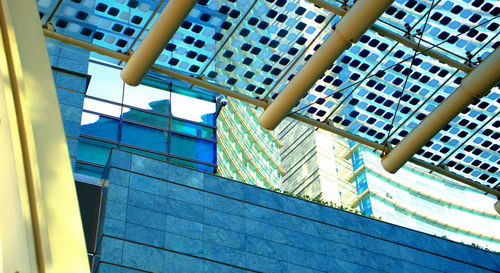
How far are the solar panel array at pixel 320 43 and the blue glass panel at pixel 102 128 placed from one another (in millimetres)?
5939

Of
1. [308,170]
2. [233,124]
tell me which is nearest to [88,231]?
[233,124]

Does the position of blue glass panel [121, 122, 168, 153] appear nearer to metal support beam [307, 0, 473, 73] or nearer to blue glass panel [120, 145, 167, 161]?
blue glass panel [120, 145, 167, 161]

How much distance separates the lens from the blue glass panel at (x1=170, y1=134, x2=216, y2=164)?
21234mm

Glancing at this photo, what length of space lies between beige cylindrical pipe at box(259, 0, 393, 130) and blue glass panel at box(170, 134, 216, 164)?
699 centimetres

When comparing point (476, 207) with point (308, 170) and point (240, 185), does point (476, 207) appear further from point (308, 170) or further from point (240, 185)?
point (240, 185)

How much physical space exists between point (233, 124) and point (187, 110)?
1336 inches

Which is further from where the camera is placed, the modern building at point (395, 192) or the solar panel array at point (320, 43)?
the modern building at point (395, 192)

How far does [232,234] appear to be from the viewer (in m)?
16.0

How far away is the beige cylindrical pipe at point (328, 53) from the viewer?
40.0 ft

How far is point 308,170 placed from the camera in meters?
63.2

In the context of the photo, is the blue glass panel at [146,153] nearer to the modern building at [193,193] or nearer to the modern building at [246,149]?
the modern building at [193,193]

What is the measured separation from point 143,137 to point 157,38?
8.89 m

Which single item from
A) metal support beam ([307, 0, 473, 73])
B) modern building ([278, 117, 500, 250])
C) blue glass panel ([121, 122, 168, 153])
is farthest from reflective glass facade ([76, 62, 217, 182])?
modern building ([278, 117, 500, 250])

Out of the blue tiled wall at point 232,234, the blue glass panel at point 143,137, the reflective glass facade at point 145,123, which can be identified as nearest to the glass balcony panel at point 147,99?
the reflective glass facade at point 145,123
